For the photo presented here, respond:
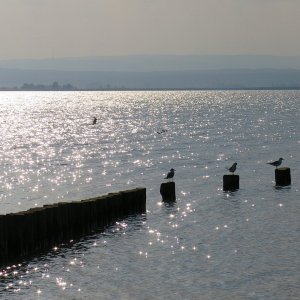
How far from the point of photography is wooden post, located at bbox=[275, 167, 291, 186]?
50.0 m

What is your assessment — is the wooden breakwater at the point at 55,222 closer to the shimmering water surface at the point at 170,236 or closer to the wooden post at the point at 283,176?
the shimmering water surface at the point at 170,236

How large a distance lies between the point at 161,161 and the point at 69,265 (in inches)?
1883

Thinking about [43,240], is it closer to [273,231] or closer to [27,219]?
[27,219]

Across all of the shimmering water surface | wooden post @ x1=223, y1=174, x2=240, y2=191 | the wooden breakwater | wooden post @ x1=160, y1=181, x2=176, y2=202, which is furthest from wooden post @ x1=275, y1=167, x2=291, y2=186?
the wooden breakwater

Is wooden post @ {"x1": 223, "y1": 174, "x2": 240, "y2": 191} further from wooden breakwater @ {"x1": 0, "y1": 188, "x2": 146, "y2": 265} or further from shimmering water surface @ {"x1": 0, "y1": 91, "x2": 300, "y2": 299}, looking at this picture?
wooden breakwater @ {"x1": 0, "y1": 188, "x2": 146, "y2": 265}

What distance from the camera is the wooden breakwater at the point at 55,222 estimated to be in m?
29.4

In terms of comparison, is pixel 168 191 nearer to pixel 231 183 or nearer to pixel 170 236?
pixel 231 183

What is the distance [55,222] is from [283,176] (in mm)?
20953

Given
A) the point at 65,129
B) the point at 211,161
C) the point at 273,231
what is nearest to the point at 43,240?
the point at 273,231

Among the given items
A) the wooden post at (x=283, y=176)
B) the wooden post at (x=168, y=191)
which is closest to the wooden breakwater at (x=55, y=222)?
the wooden post at (x=168, y=191)

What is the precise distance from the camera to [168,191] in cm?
Answer: 4444

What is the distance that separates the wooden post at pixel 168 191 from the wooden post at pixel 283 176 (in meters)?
7.99

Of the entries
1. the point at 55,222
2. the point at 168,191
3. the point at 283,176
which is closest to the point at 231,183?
the point at 283,176

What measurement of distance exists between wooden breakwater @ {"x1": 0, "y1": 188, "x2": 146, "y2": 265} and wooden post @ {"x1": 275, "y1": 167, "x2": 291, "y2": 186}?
12.9 metres
